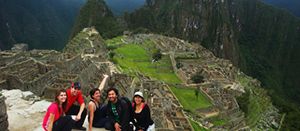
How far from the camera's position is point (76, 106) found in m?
10.4

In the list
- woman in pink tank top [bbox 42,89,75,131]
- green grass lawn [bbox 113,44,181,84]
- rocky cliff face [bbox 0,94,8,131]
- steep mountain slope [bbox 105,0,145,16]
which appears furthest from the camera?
steep mountain slope [bbox 105,0,145,16]

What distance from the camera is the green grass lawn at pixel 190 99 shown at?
33.6 meters

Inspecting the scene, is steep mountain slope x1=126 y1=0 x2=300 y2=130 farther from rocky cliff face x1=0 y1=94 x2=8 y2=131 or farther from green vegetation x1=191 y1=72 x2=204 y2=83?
rocky cliff face x1=0 y1=94 x2=8 y2=131

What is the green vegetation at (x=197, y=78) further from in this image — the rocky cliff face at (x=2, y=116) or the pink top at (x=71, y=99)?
the rocky cliff face at (x=2, y=116)

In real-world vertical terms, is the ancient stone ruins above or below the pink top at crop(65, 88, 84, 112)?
below

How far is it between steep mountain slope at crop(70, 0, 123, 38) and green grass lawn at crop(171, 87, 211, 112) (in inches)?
1956

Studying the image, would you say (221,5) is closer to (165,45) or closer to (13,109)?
(165,45)

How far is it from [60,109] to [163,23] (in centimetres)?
12416

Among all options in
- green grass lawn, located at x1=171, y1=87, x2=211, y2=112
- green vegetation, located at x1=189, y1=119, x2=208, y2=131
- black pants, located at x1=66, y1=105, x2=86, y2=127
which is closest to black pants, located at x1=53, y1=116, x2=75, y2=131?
black pants, located at x1=66, y1=105, x2=86, y2=127

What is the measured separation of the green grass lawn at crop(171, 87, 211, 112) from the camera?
3362 centimetres

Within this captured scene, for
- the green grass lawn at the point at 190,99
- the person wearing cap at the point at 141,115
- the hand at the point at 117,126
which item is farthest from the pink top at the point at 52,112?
the green grass lawn at the point at 190,99

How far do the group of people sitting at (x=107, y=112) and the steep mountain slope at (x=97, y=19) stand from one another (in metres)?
75.6

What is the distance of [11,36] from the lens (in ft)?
299

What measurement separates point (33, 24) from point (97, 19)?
58.2 ft
